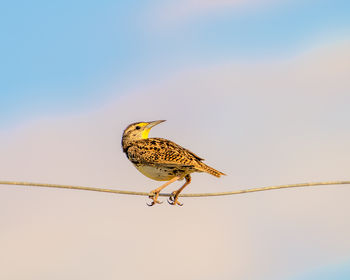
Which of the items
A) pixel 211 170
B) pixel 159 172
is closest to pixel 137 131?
pixel 159 172

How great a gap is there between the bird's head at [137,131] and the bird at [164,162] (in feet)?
1.45

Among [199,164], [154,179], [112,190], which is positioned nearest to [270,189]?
[112,190]

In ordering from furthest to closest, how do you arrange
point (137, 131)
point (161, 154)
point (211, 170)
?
→ point (137, 131), point (161, 154), point (211, 170)

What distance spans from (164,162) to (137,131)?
8.32ft

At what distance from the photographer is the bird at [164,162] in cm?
1527

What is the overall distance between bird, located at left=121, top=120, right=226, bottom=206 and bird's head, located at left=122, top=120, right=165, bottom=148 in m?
0.44

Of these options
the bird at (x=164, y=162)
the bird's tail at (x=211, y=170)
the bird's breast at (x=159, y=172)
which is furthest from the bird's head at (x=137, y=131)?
the bird's tail at (x=211, y=170)

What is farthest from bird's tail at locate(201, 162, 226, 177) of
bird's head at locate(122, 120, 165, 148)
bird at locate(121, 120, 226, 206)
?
bird's head at locate(122, 120, 165, 148)

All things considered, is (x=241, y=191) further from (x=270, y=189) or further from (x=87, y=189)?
(x=87, y=189)

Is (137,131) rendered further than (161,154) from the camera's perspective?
Yes

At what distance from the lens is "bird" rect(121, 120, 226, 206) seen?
15.3 metres

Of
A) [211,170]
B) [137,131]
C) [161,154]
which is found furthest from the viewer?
[137,131]

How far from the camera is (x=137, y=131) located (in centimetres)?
1772

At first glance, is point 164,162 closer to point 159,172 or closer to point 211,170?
point 159,172
